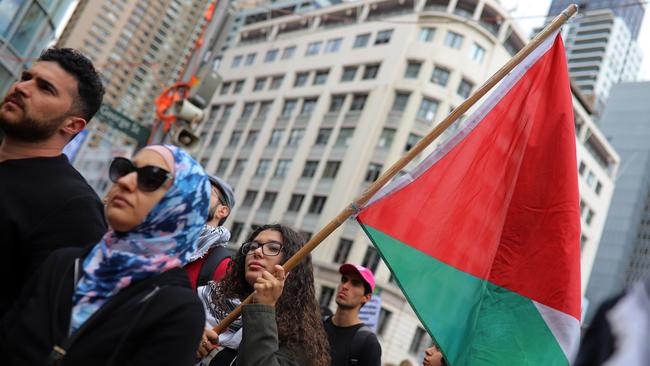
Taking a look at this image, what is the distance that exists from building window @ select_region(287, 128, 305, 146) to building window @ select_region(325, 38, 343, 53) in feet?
22.2

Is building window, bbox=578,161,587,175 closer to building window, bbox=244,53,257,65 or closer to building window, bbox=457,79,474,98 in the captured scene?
building window, bbox=457,79,474,98

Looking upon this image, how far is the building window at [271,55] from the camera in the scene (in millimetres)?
50219

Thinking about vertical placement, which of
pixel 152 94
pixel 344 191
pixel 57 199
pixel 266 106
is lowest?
pixel 57 199

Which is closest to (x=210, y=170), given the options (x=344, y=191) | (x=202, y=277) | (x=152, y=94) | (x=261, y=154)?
(x=261, y=154)

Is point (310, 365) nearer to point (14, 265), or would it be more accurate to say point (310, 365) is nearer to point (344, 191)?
point (14, 265)

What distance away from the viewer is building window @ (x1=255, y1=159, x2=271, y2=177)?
43.8m

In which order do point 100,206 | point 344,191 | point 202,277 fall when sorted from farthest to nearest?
point 344,191, point 202,277, point 100,206

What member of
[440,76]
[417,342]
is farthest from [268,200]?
[440,76]

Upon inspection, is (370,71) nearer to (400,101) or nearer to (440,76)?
(400,101)

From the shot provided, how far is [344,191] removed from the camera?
37.4m

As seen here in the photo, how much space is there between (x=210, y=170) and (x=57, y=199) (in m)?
46.9

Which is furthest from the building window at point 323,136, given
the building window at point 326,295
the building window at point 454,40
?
the building window at point 326,295

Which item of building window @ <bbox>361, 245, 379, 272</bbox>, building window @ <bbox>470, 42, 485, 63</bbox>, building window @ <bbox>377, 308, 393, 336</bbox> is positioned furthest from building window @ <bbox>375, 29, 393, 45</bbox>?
building window @ <bbox>377, 308, 393, 336</bbox>

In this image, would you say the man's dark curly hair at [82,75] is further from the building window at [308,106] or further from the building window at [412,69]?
the building window at [308,106]
